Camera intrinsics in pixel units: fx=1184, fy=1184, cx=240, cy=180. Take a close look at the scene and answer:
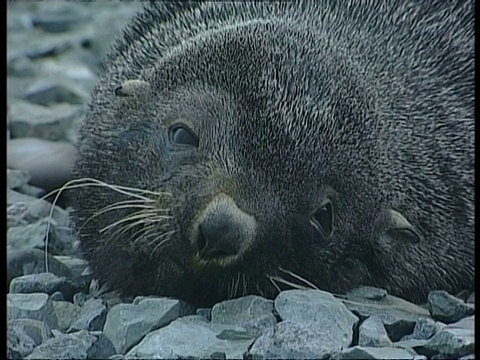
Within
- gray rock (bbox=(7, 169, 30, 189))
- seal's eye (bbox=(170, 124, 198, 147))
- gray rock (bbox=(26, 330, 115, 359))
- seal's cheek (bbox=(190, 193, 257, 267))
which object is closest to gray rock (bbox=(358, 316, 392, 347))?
seal's cheek (bbox=(190, 193, 257, 267))

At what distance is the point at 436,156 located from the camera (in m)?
2.92

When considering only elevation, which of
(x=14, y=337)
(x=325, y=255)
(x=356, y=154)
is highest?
(x=356, y=154)

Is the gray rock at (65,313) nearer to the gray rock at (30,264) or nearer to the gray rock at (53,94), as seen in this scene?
the gray rock at (30,264)

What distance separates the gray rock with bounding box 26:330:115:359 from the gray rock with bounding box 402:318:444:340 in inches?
23.6

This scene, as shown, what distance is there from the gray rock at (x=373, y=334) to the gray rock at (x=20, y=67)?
138 inches

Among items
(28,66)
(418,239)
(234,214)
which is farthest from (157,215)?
(28,66)

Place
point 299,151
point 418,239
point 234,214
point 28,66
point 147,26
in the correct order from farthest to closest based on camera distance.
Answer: point 28,66 → point 147,26 → point 418,239 → point 299,151 → point 234,214

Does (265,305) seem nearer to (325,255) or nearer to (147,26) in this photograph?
(325,255)

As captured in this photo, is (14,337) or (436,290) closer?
(14,337)

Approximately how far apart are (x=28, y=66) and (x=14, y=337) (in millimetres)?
3449

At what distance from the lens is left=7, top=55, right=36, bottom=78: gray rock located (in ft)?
18.3

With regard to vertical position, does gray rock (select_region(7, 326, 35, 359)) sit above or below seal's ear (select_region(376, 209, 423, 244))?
below

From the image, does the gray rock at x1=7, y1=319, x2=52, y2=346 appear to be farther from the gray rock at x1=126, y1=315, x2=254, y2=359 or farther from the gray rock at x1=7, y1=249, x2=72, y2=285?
the gray rock at x1=7, y1=249, x2=72, y2=285

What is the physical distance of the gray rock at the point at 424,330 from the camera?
7.53 ft
